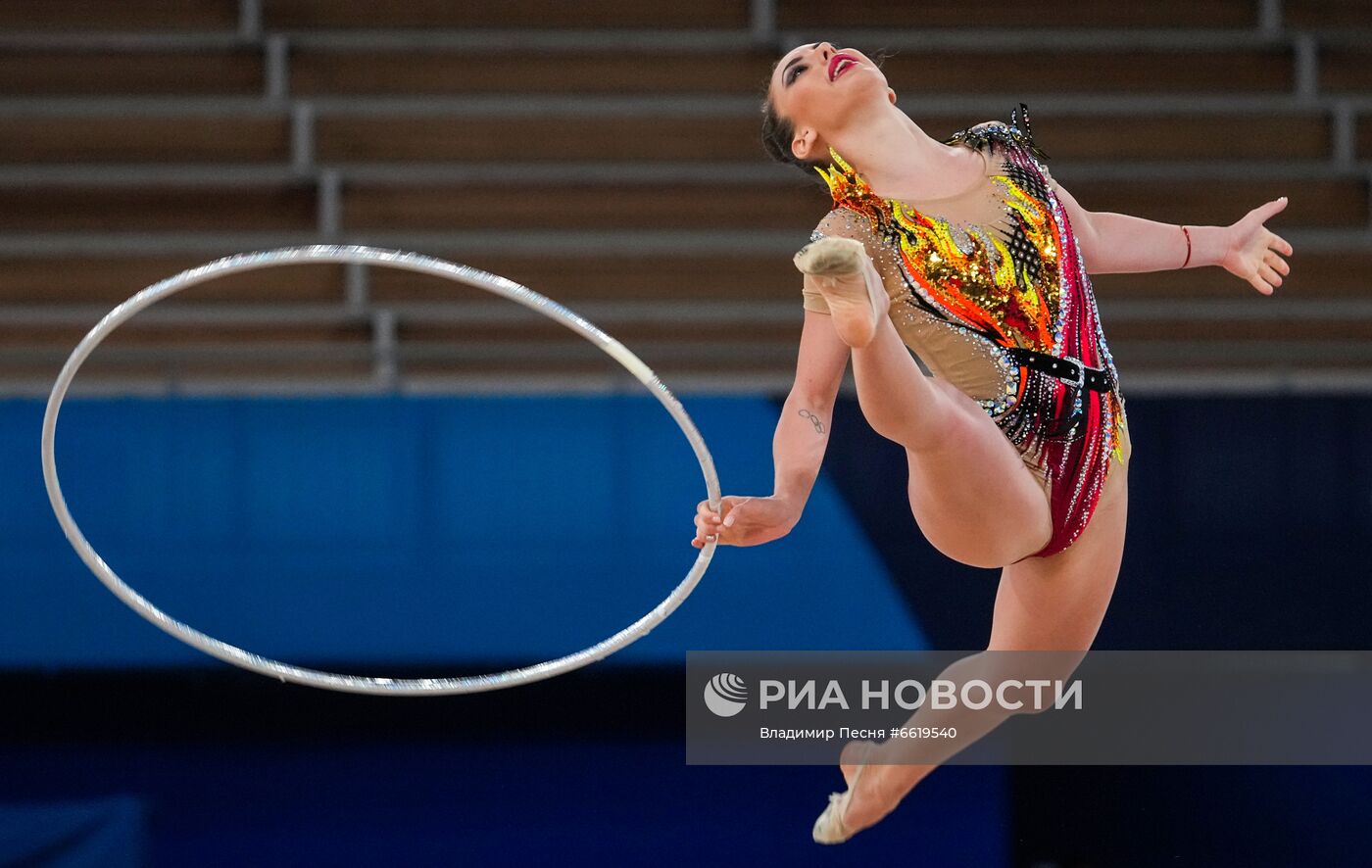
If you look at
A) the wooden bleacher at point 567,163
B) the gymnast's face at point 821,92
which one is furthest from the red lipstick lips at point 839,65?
the wooden bleacher at point 567,163

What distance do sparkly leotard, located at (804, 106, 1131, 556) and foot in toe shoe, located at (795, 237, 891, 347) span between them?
356 millimetres

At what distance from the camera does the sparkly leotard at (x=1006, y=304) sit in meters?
2.41

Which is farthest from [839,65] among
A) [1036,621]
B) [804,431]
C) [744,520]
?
[1036,621]

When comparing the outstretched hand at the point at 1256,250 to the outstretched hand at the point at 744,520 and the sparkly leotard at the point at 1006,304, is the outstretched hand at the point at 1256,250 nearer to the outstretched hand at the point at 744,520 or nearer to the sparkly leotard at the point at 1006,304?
the sparkly leotard at the point at 1006,304

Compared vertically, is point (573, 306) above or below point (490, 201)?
below

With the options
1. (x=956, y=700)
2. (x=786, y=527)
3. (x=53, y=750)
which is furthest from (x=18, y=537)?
(x=956, y=700)

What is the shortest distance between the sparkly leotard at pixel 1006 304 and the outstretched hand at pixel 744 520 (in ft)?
1.01

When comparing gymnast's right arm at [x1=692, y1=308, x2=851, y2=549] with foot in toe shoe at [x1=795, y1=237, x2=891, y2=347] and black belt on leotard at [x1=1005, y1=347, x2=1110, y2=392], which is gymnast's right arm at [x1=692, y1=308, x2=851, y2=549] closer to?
black belt on leotard at [x1=1005, y1=347, x2=1110, y2=392]

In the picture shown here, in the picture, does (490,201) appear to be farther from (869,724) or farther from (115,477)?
(869,724)

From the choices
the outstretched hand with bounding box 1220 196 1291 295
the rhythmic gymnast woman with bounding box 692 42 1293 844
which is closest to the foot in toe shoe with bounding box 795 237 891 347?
the rhythmic gymnast woman with bounding box 692 42 1293 844

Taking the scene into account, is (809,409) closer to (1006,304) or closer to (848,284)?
(1006,304)

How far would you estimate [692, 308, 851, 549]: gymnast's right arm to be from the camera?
2.36 meters

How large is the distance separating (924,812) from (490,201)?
5.47 ft

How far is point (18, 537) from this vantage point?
3.02 m
